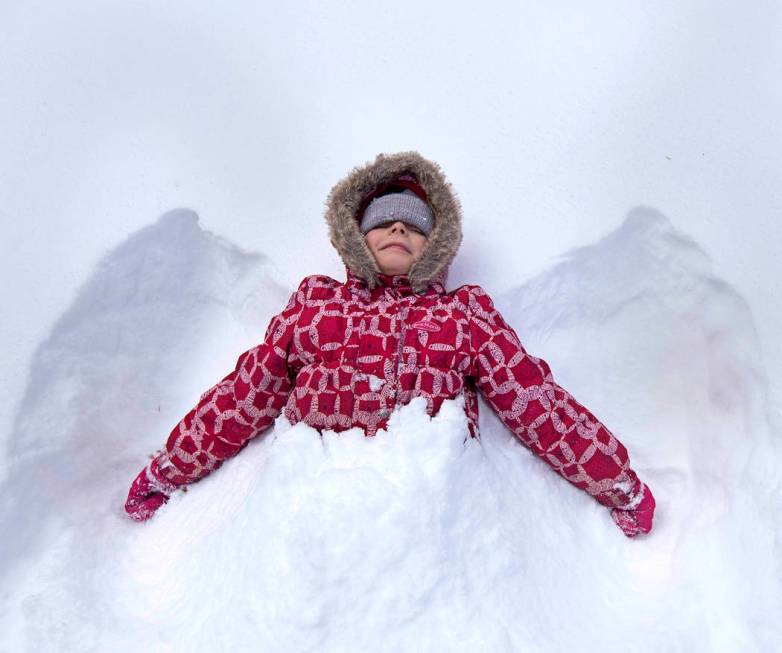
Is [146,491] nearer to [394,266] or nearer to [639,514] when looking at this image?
[394,266]

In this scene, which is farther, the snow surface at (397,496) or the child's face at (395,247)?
the child's face at (395,247)

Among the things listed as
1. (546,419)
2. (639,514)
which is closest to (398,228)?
(546,419)

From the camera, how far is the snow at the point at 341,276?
→ 1.03 m

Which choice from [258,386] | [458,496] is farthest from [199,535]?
[458,496]

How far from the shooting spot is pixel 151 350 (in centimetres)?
139

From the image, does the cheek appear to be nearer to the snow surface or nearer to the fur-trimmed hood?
the fur-trimmed hood

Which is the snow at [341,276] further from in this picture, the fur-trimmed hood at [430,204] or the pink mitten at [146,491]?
the fur-trimmed hood at [430,204]

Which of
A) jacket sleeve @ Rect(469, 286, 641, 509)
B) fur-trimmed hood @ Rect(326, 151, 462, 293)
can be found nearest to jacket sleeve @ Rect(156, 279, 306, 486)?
fur-trimmed hood @ Rect(326, 151, 462, 293)

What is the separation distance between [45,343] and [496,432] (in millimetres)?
827

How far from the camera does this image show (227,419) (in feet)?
4.02

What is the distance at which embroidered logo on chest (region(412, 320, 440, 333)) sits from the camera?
1153mm

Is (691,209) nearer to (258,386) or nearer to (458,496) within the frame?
(458,496)

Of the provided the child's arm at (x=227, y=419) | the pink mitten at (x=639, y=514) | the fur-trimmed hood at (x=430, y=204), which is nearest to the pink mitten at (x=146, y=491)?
the child's arm at (x=227, y=419)

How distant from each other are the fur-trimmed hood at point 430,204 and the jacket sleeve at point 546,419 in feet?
0.40
